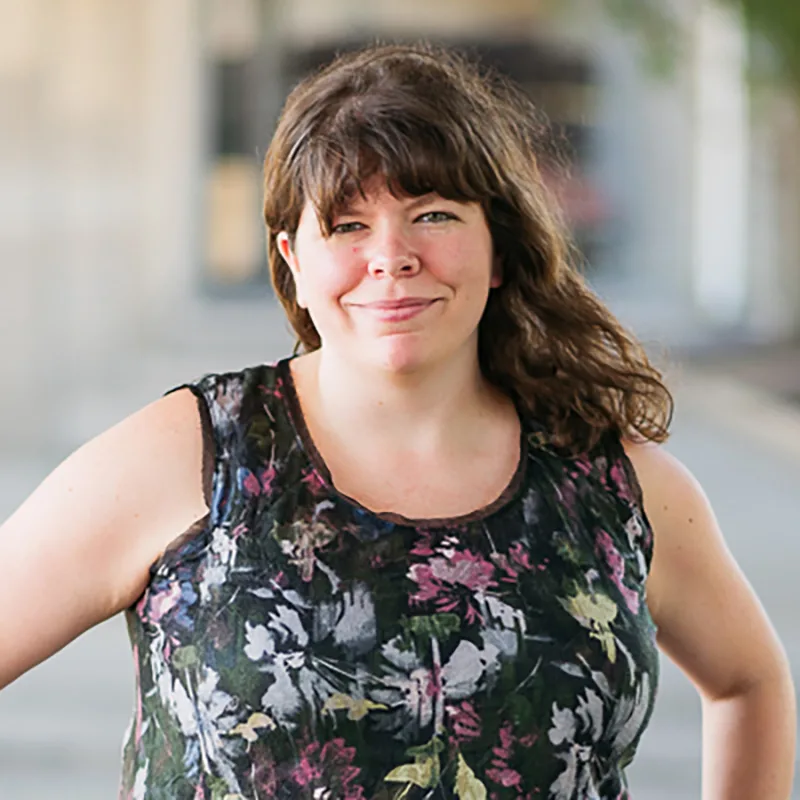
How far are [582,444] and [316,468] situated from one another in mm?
321

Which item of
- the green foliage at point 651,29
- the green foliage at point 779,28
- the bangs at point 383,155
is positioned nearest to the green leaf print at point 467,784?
the bangs at point 383,155

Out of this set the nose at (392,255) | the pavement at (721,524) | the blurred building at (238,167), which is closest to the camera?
the nose at (392,255)

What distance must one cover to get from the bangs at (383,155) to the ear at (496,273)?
0.60 ft

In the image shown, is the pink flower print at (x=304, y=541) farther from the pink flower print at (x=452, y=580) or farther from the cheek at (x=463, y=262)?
the cheek at (x=463, y=262)

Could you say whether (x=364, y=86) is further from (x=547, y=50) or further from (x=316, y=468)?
(x=547, y=50)

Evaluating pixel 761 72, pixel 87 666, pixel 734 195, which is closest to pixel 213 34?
pixel 734 195

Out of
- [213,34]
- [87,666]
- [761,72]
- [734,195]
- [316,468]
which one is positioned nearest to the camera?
[316,468]

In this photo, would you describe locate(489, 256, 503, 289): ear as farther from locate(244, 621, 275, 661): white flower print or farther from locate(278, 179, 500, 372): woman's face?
locate(244, 621, 275, 661): white flower print

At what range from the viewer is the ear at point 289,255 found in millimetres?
1916

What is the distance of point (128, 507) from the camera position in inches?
69.2

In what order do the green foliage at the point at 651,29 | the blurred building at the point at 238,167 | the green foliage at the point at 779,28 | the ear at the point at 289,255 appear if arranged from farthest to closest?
the green foliage at the point at 651,29 → the green foliage at the point at 779,28 → the blurred building at the point at 238,167 → the ear at the point at 289,255

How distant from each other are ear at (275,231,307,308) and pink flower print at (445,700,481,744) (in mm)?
→ 480

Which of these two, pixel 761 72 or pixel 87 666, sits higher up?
pixel 761 72

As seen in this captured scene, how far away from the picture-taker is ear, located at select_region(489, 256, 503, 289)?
1.99 metres
